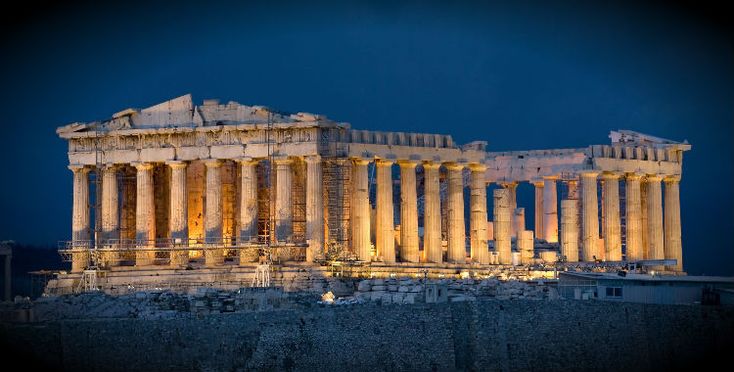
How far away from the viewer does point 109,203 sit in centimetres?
9194

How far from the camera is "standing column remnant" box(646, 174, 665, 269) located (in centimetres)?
9962

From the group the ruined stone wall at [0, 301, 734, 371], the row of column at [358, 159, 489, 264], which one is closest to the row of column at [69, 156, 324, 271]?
the row of column at [358, 159, 489, 264]

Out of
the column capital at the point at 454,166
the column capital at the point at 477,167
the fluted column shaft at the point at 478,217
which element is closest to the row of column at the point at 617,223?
the fluted column shaft at the point at 478,217

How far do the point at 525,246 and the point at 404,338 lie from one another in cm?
2686

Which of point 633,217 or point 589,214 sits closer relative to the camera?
point 589,214

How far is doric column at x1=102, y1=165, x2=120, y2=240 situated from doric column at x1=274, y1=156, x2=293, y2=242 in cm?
956

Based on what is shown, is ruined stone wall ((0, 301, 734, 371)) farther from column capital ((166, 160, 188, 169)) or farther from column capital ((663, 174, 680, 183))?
column capital ((663, 174, 680, 183))

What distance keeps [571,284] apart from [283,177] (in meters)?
16.8

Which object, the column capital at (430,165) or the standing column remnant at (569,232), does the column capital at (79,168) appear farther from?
the standing column remnant at (569,232)

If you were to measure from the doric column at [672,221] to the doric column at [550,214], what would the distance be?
6.69 meters

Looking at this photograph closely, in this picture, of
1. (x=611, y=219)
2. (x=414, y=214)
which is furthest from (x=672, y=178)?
(x=414, y=214)

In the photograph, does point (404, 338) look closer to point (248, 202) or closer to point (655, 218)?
point (248, 202)

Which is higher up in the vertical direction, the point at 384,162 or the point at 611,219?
the point at 384,162

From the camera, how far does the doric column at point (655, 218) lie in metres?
99.6
